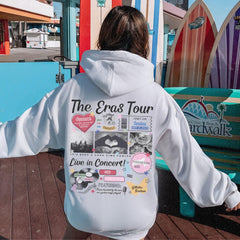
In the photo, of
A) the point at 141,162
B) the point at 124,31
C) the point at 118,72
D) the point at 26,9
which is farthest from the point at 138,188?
the point at 26,9

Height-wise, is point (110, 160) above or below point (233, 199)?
above

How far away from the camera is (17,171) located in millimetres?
3361

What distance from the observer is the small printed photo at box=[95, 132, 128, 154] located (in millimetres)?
1198

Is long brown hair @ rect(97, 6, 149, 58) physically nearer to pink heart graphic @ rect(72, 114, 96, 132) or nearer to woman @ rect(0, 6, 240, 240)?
woman @ rect(0, 6, 240, 240)

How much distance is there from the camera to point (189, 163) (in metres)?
1.21

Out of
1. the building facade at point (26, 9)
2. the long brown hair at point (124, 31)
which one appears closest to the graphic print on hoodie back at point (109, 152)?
the long brown hair at point (124, 31)

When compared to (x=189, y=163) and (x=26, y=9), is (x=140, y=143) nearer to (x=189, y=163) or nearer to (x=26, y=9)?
(x=189, y=163)

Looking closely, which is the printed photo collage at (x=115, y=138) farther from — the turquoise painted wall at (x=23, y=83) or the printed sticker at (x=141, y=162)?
the turquoise painted wall at (x=23, y=83)

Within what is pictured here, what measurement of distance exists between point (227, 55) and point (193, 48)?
506 mm

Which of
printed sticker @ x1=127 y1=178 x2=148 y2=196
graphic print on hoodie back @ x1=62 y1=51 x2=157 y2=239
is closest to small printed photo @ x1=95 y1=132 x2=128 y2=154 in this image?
graphic print on hoodie back @ x1=62 y1=51 x2=157 y2=239

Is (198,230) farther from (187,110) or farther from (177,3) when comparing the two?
(177,3)

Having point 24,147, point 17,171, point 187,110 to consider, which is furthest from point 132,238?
point 17,171

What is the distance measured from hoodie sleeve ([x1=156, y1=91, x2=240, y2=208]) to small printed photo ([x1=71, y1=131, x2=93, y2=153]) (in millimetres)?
277

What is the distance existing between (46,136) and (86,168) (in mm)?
212
